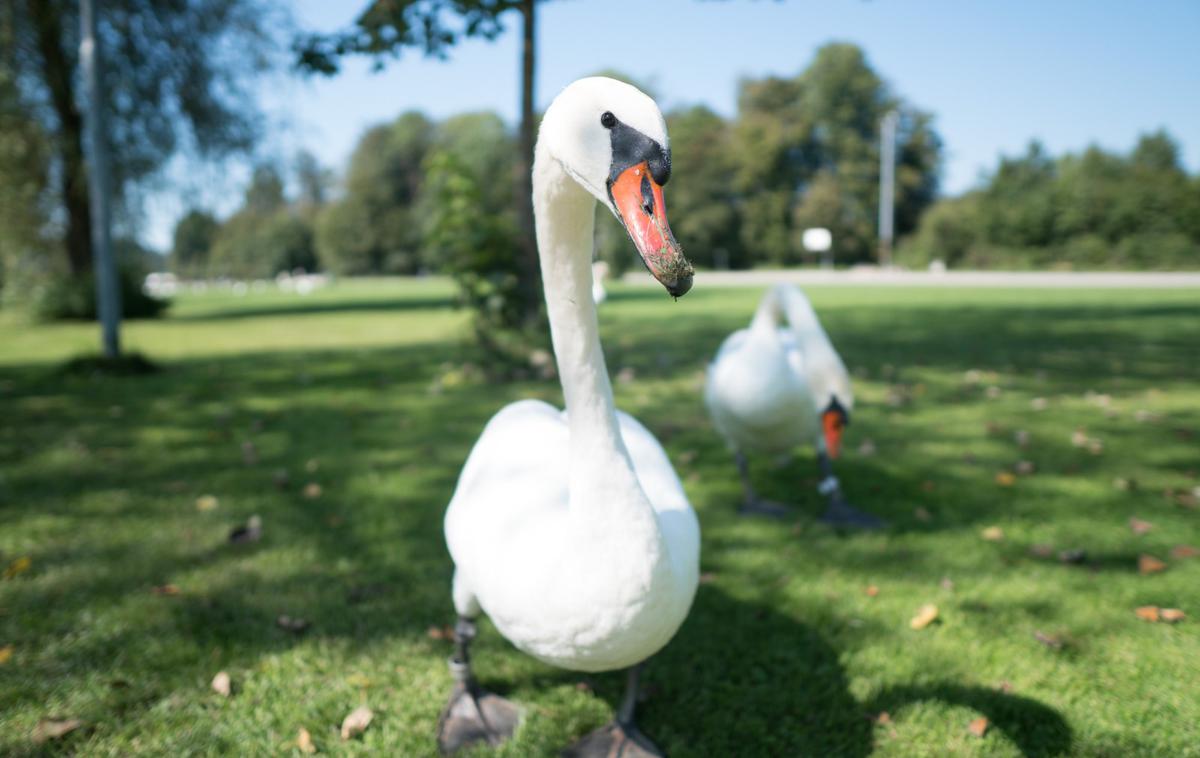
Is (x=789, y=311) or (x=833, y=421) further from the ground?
(x=789, y=311)

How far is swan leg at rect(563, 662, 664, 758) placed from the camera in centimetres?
229

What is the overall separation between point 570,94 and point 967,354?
9.84 m

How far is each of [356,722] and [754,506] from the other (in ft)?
8.37

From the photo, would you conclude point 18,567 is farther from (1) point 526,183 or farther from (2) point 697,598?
(1) point 526,183

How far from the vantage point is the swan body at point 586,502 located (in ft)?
4.94

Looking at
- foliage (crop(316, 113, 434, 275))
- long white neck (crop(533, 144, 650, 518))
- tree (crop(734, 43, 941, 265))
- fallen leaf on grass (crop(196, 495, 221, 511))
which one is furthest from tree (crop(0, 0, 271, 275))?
foliage (crop(316, 113, 434, 275))

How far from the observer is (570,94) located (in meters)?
1.58

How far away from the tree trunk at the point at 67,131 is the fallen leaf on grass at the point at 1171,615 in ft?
61.6

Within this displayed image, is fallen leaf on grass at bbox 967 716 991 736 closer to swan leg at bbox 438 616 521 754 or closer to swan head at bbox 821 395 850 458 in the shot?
swan leg at bbox 438 616 521 754

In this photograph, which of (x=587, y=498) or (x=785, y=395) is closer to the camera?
(x=587, y=498)

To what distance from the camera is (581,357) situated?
190cm

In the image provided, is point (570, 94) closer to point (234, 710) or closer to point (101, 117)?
point (234, 710)

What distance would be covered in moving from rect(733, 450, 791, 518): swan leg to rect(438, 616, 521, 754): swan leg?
2.12m

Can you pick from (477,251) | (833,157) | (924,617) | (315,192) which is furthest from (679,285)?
(315,192)
